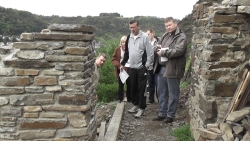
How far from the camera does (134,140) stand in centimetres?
492

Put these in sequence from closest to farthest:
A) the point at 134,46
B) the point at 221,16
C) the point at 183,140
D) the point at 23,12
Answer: the point at 221,16
the point at 183,140
the point at 134,46
the point at 23,12

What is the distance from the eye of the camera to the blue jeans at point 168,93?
500cm

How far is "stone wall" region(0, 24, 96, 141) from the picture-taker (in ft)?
10.1

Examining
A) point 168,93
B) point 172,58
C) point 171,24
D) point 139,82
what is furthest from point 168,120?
point 171,24

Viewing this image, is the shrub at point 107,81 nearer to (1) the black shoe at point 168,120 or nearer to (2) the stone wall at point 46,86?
(1) the black shoe at point 168,120

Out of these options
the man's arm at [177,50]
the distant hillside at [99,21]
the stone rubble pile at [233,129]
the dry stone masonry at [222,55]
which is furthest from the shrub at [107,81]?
the distant hillside at [99,21]

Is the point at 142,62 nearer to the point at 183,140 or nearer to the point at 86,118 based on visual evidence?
the point at 183,140

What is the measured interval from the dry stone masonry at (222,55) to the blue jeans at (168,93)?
875mm

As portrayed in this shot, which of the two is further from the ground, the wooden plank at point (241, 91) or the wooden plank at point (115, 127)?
the wooden plank at point (241, 91)

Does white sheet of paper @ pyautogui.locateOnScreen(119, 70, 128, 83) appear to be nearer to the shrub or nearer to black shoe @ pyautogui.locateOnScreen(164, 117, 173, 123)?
black shoe @ pyautogui.locateOnScreen(164, 117, 173, 123)

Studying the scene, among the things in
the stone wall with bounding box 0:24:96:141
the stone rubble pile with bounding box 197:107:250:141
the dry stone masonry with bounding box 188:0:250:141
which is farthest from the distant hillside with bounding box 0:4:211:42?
the stone rubble pile with bounding box 197:107:250:141

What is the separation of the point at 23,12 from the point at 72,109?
1044 inches

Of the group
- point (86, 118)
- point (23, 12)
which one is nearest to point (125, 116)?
point (86, 118)

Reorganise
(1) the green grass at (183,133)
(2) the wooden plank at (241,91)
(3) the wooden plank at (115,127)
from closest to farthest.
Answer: (2) the wooden plank at (241,91)
(3) the wooden plank at (115,127)
(1) the green grass at (183,133)
